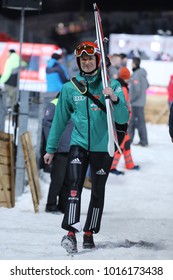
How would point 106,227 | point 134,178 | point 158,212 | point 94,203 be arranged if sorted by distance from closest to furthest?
point 94,203, point 106,227, point 158,212, point 134,178

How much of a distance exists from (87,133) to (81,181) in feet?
1.38

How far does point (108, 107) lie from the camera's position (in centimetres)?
648

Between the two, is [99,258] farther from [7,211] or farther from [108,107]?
[7,211]

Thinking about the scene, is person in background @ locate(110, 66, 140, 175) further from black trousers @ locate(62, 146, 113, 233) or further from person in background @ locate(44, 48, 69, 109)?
black trousers @ locate(62, 146, 113, 233)

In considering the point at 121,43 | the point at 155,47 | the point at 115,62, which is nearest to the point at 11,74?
the point at 115,62

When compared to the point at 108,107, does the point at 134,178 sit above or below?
A: below

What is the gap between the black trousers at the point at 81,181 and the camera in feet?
22.4

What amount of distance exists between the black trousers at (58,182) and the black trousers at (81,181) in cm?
215

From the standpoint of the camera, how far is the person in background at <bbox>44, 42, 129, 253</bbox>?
6.73 meters

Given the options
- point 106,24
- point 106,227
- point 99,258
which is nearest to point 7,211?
point 106,227

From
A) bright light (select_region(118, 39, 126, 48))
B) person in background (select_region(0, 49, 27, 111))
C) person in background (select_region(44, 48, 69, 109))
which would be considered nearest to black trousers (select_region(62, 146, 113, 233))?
person in background (select_region(44, 48, 69, 109))

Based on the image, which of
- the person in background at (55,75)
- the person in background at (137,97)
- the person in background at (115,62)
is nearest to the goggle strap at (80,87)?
the person in background at (115,62)

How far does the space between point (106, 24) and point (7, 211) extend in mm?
45073

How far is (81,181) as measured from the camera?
6.88m
